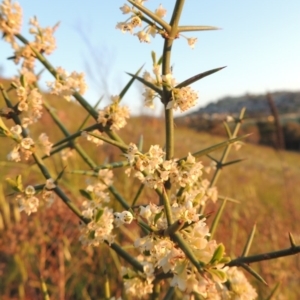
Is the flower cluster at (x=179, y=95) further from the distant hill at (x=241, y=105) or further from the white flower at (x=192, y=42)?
the distant hill at (x=241, y=105)

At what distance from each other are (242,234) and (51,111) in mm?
1962

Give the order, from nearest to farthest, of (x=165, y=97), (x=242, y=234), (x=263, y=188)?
1. (x=165, y=97)
2. (x=242, y=234)
3. (x=263, y=188)

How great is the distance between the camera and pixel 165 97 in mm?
608

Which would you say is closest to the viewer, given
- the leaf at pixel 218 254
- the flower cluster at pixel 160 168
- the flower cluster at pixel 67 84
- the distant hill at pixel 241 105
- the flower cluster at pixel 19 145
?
the leaf at pixel 218 254

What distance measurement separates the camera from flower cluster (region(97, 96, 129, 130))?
0.75m

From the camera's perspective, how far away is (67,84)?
81 cm

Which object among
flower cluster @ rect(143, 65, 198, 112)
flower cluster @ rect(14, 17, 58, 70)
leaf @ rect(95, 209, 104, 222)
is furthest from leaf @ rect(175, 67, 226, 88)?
flower cluster @ rect(14, 17, 58, 70)

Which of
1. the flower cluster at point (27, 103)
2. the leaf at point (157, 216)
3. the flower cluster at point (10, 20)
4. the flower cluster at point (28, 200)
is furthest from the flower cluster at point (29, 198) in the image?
the flower cluster at point (10, 20)

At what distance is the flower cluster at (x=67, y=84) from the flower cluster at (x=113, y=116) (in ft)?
0.31

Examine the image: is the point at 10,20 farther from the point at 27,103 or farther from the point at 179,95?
the point at 179,95

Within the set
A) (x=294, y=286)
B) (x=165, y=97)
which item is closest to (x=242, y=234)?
(x=294, y=286)

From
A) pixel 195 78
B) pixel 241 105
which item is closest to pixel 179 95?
pixel 195 78

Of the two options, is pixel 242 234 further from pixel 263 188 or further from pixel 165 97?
pixel 263 188

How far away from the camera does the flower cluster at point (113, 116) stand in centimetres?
75
